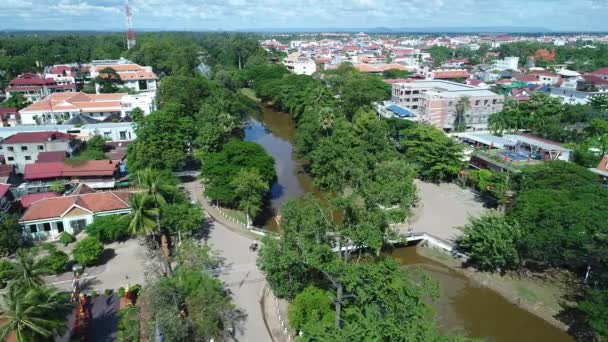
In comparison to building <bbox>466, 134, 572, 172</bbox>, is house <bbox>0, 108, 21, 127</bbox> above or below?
above

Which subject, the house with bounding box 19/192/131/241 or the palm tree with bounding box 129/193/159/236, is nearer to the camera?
the palm tree with bounding box 129/193/159/236

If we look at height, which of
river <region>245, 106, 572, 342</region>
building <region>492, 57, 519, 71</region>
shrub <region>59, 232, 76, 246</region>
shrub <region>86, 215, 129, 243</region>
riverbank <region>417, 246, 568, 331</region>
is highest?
building <region>492, 57, 519, 71</region>

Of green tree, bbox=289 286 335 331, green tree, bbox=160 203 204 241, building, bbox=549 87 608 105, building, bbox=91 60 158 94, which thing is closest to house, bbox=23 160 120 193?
green tree, bbox=160 203 204 241

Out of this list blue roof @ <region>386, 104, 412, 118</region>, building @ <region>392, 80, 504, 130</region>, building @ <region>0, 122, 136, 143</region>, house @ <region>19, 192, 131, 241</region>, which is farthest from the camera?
blue roof @ <region>386, 104, 412, 118</region>

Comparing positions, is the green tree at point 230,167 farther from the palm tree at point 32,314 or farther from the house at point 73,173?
the palm tree at point 32,314

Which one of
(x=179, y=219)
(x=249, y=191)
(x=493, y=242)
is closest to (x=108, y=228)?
(x=179, y=219)

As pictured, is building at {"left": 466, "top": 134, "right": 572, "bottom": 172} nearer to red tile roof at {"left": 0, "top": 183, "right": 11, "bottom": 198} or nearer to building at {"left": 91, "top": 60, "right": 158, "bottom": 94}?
red tile roof at {"left": 0, "top": 183, "right": 11, "bottom": 198}

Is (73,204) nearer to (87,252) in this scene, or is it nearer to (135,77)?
(87,252)
